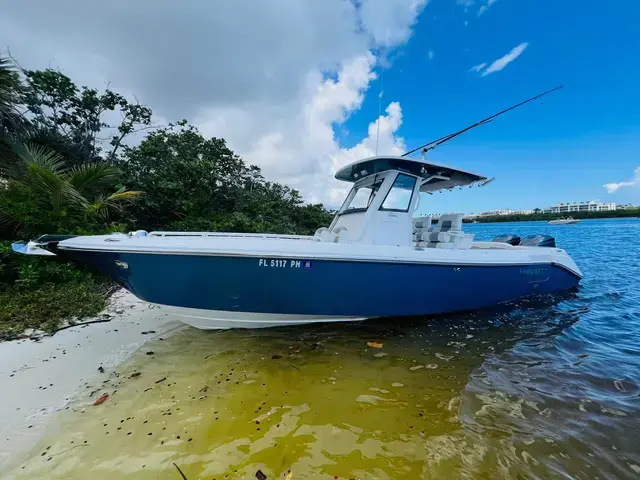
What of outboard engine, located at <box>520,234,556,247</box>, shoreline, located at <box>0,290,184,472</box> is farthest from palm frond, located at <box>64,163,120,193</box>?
outboard engine, located at <box>520,234,556,247</box>

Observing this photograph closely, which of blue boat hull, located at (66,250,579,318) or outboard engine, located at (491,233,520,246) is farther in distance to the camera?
outboard engine, located at (491,233,520,246)

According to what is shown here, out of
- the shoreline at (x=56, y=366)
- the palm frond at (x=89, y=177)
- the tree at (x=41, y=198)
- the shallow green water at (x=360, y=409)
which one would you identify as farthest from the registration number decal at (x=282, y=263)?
the palm frond at (x=89, y=177)

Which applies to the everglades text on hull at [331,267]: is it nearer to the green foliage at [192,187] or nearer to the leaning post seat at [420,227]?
the leaning post seat at [420,227]

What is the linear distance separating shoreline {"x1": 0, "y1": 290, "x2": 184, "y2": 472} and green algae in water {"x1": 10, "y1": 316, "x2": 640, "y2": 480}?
197 millimetres

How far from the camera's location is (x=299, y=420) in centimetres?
248

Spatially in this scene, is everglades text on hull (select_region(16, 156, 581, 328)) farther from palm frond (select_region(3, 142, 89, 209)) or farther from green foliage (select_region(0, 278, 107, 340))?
palm frond (select_region(3, 142, 89, 209))

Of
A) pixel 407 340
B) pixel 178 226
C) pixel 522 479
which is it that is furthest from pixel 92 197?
pixel 522 479

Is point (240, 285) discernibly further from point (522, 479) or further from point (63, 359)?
point (522, 479)

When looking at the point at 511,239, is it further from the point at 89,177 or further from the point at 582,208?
the point at 582,208

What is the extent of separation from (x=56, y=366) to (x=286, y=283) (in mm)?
2671

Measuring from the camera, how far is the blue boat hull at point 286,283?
143 inches

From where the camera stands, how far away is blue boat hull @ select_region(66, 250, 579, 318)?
3635 mm

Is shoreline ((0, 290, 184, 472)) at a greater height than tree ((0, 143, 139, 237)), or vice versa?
tree ((0, 143, 139, 237))

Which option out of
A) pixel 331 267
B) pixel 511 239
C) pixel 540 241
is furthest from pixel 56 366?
pixel 540 241
